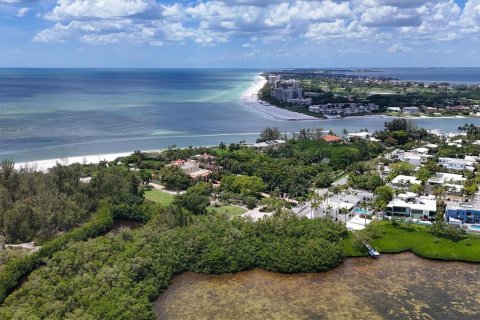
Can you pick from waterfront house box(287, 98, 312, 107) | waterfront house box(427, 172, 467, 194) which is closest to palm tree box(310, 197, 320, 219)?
waterfront house box(427, 172, 467, 194)

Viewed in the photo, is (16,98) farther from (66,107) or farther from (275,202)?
(275,202)

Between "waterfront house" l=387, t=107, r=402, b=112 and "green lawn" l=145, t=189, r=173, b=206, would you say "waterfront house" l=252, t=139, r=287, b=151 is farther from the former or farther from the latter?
"waterfront house" l=387, t=107, r=402, b=112

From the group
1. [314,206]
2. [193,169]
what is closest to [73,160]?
[193,169]

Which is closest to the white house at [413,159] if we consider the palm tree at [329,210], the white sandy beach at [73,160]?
the palm tree at [329,210]

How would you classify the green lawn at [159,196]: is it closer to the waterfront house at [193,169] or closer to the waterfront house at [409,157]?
the waterfront house at [193,169]

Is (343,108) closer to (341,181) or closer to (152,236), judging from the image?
(341,181)

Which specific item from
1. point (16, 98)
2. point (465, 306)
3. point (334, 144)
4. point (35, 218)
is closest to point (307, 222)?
point (465, 306)
